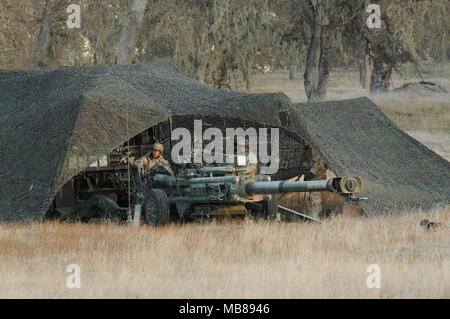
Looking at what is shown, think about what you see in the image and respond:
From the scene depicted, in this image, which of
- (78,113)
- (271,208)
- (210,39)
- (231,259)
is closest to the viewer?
(231,259)

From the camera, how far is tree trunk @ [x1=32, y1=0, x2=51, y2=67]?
107ft

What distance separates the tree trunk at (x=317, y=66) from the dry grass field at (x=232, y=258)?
43.7ft

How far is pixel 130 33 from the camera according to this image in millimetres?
25531

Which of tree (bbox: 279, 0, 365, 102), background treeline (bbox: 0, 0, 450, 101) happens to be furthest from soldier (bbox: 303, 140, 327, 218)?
tree (bbox: 279, 0, 365, 102)

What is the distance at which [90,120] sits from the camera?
12969 mm

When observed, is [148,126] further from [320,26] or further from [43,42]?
[43,42]

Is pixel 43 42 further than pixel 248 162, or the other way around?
pixel 43 42

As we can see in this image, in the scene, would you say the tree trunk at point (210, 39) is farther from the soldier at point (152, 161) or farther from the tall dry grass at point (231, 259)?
the tall dry grass at point (231, 259)

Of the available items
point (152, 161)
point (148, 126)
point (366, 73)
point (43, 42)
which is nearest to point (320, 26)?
point (43, 42)

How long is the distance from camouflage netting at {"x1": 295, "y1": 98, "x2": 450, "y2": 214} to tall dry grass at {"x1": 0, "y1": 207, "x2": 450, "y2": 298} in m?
0.78

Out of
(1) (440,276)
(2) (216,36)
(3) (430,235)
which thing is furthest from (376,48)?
(1) (440,276)

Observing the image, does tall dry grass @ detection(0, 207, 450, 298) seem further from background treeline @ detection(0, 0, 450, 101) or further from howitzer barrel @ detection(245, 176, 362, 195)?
background treeline @ detection(0, 0, 450, 101)

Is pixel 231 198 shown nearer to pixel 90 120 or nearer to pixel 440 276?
pixel 90 120

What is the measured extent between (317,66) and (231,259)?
1850 cm
